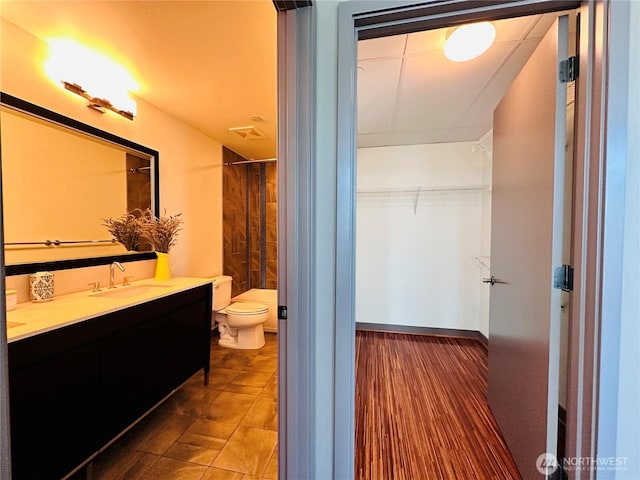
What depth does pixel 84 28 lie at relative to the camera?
151cm

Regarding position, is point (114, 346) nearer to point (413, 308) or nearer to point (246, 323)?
point (246, 323)

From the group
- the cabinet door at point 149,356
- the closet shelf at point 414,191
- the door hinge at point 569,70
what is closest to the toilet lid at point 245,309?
the cabinet door at point 149,356

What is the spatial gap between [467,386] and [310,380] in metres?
1.79

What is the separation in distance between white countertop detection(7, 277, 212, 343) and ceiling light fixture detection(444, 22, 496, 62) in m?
2.26

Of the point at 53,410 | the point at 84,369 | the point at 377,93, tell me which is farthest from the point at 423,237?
the point at 53,410

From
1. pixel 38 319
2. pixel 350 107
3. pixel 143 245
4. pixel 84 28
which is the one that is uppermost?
pixel 84 28

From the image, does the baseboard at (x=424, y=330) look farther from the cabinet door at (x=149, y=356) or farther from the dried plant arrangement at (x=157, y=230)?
the dried plant arrangement at (x=157, y=230)

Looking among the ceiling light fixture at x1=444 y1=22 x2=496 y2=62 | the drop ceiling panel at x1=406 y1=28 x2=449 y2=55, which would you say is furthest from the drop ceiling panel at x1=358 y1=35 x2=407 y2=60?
the ceiling light fixture at x1=444 y1=22 x2=496 y2=62

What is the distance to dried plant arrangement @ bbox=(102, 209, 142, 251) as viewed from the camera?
2037 mm

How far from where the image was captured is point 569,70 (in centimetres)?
114

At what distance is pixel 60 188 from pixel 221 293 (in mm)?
1655

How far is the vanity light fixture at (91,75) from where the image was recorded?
65.5 inches

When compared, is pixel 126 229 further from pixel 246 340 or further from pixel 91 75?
pixel 246 340

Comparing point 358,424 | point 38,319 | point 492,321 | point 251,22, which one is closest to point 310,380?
point 358,424
